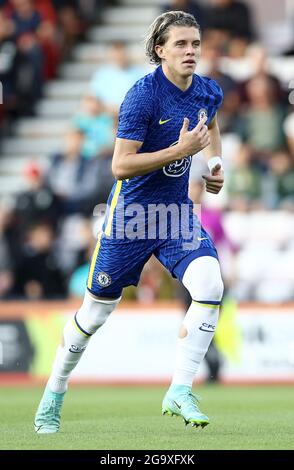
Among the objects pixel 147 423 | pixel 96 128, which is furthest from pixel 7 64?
pixel 147 423

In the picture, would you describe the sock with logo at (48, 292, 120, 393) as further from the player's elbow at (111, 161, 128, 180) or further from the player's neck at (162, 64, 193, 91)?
the player's neck at (162, 64, 193, 91)

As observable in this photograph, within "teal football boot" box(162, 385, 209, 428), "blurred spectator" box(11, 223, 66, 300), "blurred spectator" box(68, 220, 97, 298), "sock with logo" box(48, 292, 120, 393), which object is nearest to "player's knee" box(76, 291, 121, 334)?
"sock with logo" box(48, 292, 120, 393)

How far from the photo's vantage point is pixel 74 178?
1700 cm

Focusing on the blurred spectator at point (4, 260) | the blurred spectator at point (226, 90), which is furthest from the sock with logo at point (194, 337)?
the blurred spectator at point (226, 90)

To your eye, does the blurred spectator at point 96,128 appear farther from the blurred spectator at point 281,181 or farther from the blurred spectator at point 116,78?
the blurred spectator at point 281,181

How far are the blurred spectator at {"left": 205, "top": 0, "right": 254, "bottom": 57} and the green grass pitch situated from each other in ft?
21.8

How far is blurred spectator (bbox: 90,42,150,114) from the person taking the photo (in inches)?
693

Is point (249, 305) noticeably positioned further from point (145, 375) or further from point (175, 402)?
point (175, 402)

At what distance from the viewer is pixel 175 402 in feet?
25.3

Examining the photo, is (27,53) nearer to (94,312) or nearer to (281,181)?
(281,181)

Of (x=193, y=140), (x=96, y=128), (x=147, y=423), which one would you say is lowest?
(x=147, y=423)

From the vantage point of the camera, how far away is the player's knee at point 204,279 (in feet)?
25.1

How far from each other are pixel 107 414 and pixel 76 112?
10891 mm

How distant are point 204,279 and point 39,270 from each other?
345 inches
